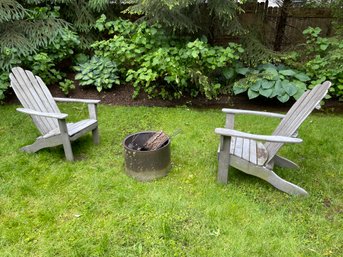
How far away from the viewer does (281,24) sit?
505 cm

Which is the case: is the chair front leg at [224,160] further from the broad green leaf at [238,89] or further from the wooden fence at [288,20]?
the wooden fence at [288,20]

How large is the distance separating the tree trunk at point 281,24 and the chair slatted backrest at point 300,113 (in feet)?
9.04

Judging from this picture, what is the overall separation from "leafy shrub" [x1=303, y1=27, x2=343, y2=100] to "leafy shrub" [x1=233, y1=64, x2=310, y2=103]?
0.57ft

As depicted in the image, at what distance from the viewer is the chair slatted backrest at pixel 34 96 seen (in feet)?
10.8

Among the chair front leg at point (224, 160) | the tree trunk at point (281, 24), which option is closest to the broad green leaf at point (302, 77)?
the tree trunk at point (281, 24)

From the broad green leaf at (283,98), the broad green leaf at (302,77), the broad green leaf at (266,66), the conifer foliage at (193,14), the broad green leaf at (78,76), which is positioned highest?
the conifer foliage at (193,14)

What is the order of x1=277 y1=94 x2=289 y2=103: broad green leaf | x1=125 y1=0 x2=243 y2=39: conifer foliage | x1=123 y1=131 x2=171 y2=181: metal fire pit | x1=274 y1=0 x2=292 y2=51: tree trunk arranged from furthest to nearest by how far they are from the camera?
x1=274 y1=0 x2=292 y2=51: tree trunk < x1=277 y1=94 x2=289 y2=103: broad green leaf < x1=125 y1=0 x2=243 y2=39: conifer foliage < x1=123 y1=131 x2=171 y2=181: metal fire pit

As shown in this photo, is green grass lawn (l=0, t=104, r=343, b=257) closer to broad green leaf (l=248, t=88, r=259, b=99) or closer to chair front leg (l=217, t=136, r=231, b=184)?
chair front leg (l=217, t=136, r=231, b=184)

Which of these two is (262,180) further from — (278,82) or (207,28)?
(207,28)

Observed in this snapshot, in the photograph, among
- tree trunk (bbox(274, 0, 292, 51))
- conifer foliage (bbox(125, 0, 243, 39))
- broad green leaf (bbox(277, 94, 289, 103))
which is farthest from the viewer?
tree trunk (bbox(274, 0, 292, 51))

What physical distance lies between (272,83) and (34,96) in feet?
10.8

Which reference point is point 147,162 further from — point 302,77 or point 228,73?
point 302,77

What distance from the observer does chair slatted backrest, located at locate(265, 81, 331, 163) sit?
2.44m

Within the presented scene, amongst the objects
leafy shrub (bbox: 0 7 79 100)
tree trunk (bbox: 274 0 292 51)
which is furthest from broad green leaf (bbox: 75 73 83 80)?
tree trunk (bbox: 274 0 292 51)
